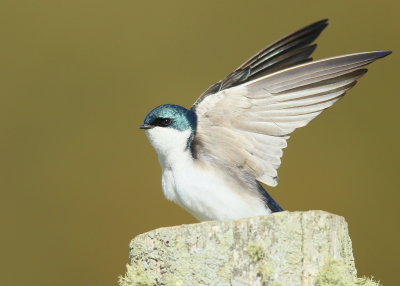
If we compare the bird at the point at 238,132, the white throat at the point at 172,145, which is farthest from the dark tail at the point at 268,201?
the white throat at the point at 172,145

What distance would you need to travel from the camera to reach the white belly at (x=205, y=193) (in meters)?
1.66

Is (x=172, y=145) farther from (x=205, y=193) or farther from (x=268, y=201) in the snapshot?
(x=268, y=201)

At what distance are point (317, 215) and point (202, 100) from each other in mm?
481

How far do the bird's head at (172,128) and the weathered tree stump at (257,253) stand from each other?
42 centimetres

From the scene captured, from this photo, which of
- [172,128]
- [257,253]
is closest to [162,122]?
[172,128]

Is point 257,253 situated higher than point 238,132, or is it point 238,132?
point 238,132

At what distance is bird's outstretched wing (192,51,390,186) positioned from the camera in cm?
166

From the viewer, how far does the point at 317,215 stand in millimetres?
1268

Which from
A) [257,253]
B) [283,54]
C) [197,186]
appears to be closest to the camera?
[257,253]

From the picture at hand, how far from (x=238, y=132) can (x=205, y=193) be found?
13cm

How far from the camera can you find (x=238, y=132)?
5.55ft

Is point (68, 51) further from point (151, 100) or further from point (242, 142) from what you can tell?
point (242, 142)

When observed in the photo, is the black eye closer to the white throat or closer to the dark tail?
the white throat

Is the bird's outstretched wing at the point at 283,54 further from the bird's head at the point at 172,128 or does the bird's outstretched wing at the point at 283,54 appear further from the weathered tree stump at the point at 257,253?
the weathered tree stump at the point at 257,253
